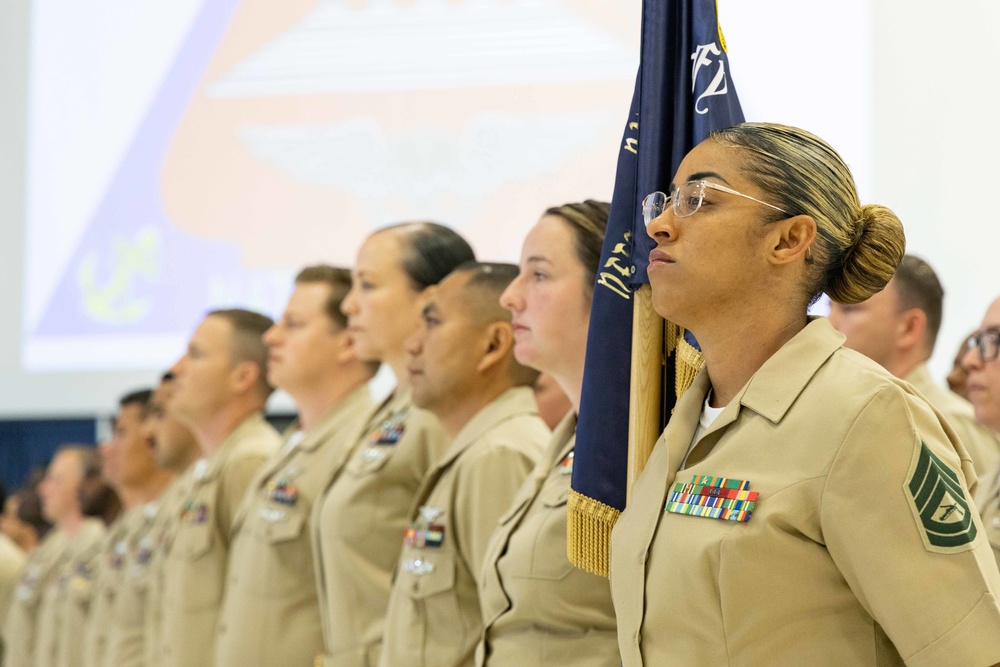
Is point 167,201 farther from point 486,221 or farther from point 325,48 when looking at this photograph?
point 486,221

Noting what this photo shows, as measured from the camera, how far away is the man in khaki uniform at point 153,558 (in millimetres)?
4875

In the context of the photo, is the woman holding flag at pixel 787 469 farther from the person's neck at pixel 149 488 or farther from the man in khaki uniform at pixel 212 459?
the person's neck at pixel 149 488

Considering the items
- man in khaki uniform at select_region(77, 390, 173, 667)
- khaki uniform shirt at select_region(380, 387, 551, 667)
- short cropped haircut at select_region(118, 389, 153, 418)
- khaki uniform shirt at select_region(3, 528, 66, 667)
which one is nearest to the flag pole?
khaki uniform shirt at select_region(380, 387, 551, 667)

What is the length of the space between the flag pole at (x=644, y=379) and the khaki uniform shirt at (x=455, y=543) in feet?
2.52

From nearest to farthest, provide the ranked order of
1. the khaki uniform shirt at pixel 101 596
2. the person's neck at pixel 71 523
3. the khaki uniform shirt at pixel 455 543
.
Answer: the khaki uniform shirt at pixel 455 543
the khaki uniform shirt at pixel 101 596
the person's neck at pixel 71 523

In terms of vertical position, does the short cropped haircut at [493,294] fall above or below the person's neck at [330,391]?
above

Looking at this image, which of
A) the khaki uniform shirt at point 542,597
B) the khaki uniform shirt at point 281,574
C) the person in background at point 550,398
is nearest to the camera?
the khaki uniform shirt at point 542,597

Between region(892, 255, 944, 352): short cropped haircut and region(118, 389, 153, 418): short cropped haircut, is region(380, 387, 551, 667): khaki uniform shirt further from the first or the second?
region(118, 389, 153, 418): short cropped haircut

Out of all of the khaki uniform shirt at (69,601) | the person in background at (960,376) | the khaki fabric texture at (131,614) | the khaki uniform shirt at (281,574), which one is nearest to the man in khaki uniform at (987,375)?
the person in background at (960,376)

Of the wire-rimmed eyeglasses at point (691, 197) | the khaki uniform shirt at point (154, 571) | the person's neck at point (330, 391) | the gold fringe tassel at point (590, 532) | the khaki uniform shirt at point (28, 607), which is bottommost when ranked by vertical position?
the khaki uniform shirt at point (28, 607)

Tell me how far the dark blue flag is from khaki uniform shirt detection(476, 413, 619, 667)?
213 mm

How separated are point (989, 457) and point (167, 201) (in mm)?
4128

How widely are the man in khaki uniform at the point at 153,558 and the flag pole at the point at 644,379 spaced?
2.77 m

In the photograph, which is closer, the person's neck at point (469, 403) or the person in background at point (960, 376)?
the person's neck at point (469, 403)
